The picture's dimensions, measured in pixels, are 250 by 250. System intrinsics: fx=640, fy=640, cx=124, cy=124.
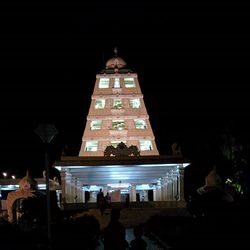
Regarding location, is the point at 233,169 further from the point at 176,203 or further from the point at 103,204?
the point at 103,204

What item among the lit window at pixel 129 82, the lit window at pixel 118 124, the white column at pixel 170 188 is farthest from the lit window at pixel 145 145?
the lit window at pixel 129 82

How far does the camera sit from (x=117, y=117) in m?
44.9

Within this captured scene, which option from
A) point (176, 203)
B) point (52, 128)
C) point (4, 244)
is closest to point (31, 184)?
point (176, 203)

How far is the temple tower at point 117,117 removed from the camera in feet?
145

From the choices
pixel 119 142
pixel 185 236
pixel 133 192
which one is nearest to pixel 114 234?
pixel 185 236

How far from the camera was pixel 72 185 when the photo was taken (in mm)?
40469

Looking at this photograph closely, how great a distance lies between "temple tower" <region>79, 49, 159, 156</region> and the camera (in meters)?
44.3

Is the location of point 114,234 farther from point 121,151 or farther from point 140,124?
point 140,124

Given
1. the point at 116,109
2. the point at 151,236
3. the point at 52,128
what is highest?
the point at 116,109

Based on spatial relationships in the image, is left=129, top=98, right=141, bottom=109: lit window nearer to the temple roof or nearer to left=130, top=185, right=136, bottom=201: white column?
the temple roof

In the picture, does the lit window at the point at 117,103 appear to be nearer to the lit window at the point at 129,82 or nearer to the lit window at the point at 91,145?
the lit window at the point at 129,82

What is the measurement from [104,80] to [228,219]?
3041 cm

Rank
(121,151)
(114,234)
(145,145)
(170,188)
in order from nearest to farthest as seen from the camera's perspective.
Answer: (114,234), (121,151), (170,188), (145,145)

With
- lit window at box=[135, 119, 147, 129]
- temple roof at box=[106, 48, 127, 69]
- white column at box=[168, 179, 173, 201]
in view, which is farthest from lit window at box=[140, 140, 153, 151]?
temple roof at box=[106, 48, 127, 69]
